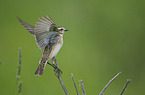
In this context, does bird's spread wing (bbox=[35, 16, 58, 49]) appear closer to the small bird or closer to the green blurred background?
the small bird

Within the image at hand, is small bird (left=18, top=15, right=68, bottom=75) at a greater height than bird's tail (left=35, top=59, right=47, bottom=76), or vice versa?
small bird (left=18, top=15, right=68, bottom=75)

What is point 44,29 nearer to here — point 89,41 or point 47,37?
point 47,37

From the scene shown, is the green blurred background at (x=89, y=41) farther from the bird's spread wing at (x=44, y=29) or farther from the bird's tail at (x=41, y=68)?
the bird's spread wing at (x=44, y=29)

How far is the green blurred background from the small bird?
4.62 ft

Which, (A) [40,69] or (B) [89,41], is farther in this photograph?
(B) [89,41]

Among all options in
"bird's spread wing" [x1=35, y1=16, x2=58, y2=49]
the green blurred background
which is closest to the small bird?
"bird's spread wing" [x1=35, y1=16, x2=58, y2=49]

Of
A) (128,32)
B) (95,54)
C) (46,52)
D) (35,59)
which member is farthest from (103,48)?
(46,52)

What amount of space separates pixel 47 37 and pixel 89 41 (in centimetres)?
274

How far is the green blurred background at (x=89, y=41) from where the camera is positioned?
5.21 metres

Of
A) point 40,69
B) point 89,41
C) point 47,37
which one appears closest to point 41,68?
point 40,69

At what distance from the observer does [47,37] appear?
3406mm

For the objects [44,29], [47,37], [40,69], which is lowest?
[40,69]

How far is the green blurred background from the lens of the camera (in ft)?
17.1

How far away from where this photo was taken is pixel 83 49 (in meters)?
5.86
